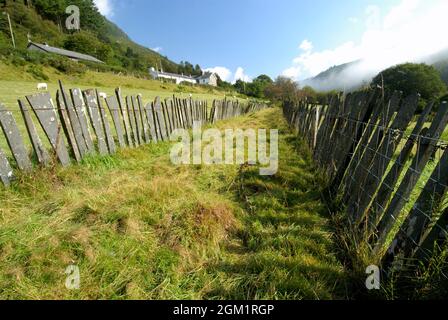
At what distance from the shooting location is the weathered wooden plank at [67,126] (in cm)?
414

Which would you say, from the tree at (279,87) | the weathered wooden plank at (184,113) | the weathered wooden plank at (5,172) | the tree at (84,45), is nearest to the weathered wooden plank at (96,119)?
the weathered wooden plank at (5,172)

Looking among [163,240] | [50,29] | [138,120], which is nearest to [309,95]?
[138,120]

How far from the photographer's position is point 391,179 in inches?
90.4


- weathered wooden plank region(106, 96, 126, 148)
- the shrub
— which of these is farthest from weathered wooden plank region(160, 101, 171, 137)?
the shrub

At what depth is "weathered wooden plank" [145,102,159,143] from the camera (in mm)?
6822

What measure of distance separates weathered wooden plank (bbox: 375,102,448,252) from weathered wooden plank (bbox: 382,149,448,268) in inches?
4.5

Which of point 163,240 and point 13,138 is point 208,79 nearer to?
point 13,138

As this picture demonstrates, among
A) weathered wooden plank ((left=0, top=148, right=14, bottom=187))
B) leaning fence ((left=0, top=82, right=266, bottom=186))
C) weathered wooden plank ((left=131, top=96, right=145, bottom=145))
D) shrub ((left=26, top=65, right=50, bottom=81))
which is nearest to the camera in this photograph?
weathered wooden plank ((left=0, top=148, right=14, bottom=187))

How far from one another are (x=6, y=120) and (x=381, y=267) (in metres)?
4.80

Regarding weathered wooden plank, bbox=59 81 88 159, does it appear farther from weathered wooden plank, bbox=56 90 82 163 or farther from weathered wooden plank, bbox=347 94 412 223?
weathered wooden plank, bbox=347 94 412 223

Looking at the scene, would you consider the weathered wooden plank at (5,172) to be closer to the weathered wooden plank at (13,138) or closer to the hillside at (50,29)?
the weathered wooden plank at (13,138)

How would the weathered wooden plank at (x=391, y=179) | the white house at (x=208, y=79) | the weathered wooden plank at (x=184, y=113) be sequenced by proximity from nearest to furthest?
the weathered wooden plank at (x=391, y=179) < the weathered wooden plank at (x=184, y=113) < the white house at (x=208, y=79)

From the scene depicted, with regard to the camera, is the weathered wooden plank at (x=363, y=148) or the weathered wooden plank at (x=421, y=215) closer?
the weathered wooden plank at (x=421, y=215)

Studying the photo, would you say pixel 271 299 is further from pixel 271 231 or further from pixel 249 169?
pixel 249 169
